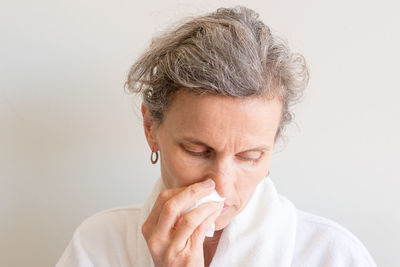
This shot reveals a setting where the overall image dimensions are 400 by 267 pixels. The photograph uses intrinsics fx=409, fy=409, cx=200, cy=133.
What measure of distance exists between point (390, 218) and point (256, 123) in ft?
2.49

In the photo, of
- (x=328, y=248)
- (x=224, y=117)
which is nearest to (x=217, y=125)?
(x=224, y=117)

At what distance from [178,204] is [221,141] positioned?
0.18 m

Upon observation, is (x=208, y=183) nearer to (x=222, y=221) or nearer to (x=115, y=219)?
(x=222, y=221)

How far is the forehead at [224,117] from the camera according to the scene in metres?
0.94

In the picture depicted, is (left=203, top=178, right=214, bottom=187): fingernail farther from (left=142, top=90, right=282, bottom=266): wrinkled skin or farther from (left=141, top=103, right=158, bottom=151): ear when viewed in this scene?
(left=141, top=103, right=158, bottom=151): ear

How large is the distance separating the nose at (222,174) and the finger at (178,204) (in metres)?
0.03

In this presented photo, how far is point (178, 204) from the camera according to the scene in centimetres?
96

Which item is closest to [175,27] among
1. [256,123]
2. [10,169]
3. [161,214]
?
[256,123]

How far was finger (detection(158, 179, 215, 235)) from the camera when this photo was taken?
96cm

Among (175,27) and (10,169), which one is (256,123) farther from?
(10,169)

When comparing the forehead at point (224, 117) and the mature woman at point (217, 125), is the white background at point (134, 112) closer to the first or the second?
the mature woman at point (217, 125)

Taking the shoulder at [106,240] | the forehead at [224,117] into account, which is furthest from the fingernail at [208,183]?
the shoulder at [106,240]

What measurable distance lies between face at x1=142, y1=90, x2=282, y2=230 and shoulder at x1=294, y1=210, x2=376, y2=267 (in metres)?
0.30

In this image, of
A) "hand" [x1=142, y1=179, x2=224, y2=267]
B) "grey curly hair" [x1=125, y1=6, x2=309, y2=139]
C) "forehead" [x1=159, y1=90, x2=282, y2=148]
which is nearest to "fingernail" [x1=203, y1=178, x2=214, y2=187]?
"hand" [x1=142, y1=179, x2=224, y2=267]
